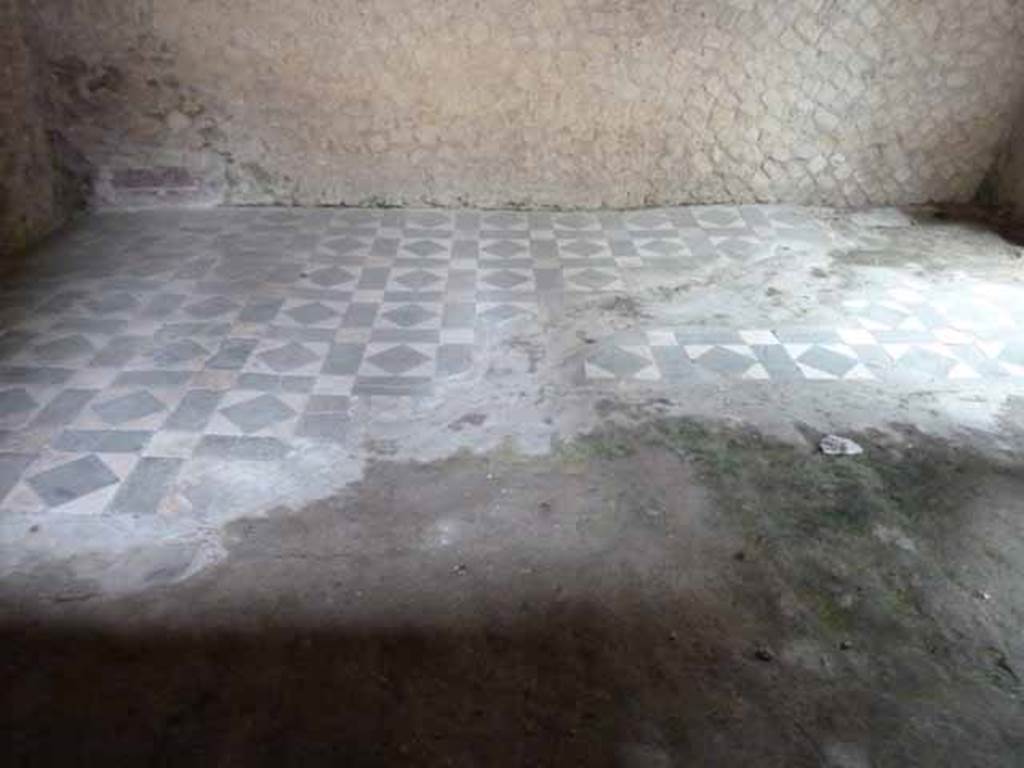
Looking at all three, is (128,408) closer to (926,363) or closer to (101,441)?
(101,441)

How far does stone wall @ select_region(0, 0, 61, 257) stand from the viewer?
3725 millimetres

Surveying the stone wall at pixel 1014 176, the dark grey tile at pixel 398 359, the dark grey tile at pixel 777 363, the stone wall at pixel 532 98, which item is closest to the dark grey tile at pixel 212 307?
the dark grey tile at pixel 398 359

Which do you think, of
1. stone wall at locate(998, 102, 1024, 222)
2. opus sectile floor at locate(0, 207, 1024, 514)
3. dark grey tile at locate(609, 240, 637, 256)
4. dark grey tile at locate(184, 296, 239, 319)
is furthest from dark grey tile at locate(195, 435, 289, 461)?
stone wall at locate(998, 102, 1024, 222)

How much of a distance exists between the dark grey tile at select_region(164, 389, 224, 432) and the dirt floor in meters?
0.56

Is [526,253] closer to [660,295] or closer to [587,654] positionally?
[660,295]

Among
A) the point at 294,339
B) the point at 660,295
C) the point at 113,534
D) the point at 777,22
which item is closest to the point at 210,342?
the point at 294,339

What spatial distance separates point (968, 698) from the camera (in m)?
1.68

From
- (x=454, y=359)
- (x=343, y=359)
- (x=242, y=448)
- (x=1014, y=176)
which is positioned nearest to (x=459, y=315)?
(x=454, y=359)

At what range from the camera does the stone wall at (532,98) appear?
163 inches

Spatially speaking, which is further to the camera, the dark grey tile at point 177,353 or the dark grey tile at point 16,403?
the dark grey tile at point 177,353

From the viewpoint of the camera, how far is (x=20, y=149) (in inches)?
152

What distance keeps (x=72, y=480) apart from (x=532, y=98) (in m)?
3.00

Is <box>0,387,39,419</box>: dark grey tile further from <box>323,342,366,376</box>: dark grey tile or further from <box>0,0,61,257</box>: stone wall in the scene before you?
<box>0,0,61,257</box>: stone wall

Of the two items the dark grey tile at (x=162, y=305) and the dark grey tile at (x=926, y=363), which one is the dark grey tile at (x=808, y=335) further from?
the dark grey tile at (x=162, y=305)
